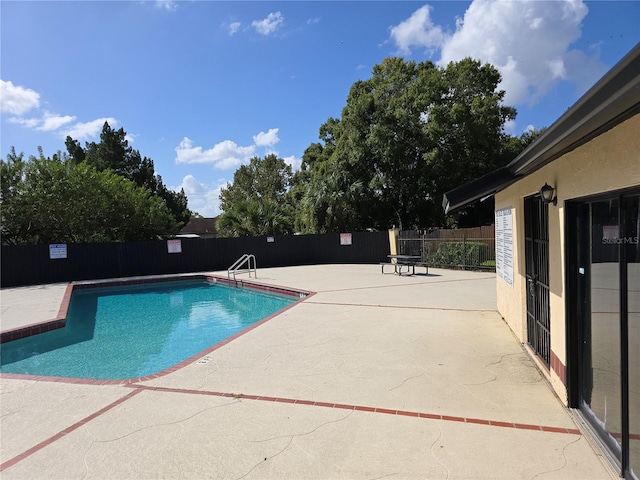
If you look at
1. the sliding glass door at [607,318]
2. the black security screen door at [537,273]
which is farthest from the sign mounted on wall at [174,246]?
the sliding glass door at [607,318]

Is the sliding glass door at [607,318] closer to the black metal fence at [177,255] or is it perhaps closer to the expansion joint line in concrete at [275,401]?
the expansion joint line in concrete at [275,401]

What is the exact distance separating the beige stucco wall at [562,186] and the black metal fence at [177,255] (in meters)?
15.3

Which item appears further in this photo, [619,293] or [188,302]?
[188,302]

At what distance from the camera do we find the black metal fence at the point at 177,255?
16547mm

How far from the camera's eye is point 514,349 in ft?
17.8

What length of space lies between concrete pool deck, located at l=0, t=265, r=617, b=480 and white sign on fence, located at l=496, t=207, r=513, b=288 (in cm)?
99

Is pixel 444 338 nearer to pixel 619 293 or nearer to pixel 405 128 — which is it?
pixel 619 293

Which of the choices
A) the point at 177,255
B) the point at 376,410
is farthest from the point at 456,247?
the point at 376,410

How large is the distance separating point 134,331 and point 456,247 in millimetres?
12660

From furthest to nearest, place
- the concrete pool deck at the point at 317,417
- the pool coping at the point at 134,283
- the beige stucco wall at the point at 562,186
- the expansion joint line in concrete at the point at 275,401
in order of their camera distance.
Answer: the pool coping at the point at 134,283 → the expansion joint line in concrete at the point at 275,401 → the concrete pool deck at the point at 317,417 → the beige stucco wall at the point at 562,186

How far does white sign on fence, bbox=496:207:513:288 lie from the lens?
19.7 ft

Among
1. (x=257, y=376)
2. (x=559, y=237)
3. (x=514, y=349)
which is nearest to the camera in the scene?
(x=559, y=237)

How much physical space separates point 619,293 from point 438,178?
71.3 ft

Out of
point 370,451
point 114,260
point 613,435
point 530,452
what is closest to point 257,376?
point 370,451
